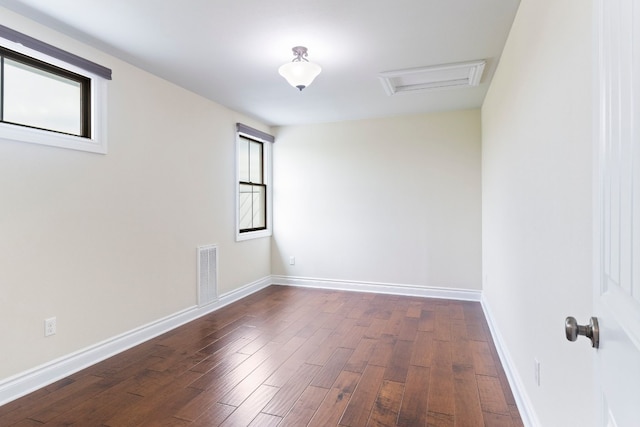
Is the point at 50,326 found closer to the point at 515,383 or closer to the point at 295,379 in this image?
the point at 295,379

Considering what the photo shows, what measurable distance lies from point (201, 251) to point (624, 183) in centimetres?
388

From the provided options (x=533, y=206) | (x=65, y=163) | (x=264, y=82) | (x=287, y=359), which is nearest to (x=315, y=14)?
(x=264, y=82)

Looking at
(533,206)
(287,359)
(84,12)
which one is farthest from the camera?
(287,359)

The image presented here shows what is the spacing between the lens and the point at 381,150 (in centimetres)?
493

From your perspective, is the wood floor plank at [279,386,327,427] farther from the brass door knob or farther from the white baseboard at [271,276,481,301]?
the white baseboard at [271,276,481,301]

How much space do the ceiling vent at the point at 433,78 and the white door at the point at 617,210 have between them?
8.55 feet

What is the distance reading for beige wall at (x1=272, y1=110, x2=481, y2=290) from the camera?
Result: 459 centimetres

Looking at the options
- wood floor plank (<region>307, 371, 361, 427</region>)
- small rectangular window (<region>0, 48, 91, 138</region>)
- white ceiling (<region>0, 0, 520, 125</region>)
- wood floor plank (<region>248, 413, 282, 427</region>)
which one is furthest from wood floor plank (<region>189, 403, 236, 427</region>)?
white ceiling (<region>0, 0, 520, 125</region>)

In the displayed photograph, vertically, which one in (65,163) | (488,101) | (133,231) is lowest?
(133,231)

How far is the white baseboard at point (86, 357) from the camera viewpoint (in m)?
2.26

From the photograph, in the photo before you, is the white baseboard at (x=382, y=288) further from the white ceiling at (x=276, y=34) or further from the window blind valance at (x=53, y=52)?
the window blind valance at (x=53, y=52)

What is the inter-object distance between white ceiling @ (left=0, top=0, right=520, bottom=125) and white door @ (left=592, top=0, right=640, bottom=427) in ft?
5.92

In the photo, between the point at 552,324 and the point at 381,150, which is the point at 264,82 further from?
the point at 552,324

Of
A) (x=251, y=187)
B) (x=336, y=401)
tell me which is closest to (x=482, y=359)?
(x=336, y=401)
